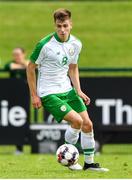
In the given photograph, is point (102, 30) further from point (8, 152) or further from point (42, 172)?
point (42, 172)

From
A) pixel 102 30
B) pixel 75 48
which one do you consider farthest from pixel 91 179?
pixel 102 30

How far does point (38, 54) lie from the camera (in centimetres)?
1237

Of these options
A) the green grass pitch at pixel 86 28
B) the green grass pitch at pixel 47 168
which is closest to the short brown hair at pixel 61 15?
the green grass pitch at pixel 47 168

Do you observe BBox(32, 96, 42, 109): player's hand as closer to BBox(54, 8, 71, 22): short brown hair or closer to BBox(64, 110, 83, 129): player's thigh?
BBox(64, 110, 83, 129): player's thigh

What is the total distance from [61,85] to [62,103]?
30 cm

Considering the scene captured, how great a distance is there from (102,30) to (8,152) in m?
18.8

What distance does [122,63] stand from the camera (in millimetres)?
33031

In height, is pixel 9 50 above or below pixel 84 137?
above

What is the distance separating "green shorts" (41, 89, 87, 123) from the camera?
12.3 metres

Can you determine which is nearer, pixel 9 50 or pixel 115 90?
pixel 115 90

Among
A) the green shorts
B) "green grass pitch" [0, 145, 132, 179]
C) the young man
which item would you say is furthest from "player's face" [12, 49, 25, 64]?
the green shorts

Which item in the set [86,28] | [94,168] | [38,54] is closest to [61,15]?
[38,54]

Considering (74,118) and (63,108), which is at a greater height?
(63,108)

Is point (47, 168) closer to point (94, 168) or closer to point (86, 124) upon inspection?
point (94, 168)
